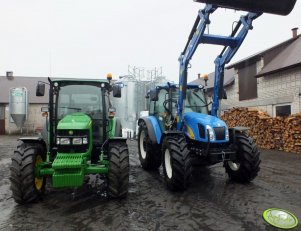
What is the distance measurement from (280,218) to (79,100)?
4155 mm

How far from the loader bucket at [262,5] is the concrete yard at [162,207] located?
2.98 metres

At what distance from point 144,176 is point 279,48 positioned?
1244cm

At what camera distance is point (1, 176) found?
7.21 meters

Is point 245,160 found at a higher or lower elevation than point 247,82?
lower

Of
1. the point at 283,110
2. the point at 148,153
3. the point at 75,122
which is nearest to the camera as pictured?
the point at 75,122

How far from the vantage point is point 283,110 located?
13.5 meters

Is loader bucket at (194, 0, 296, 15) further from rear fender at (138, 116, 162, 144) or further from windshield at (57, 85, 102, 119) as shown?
rear fender at (138, 116, 162, 144)

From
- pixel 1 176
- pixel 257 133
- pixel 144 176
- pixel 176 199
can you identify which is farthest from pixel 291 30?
pixel 1 176

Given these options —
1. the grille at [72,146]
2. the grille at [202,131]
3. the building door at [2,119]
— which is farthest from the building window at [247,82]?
the building door at [2,119]

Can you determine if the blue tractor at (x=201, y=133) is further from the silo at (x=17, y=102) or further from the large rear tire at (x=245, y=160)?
the silo at (x=17, y=102)

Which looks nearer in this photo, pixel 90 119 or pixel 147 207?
pixel 147 207

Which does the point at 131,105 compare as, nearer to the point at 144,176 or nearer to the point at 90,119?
the point at 144,176

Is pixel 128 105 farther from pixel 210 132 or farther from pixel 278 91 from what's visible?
pixel 210 132

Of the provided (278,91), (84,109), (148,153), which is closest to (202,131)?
(148,153)
